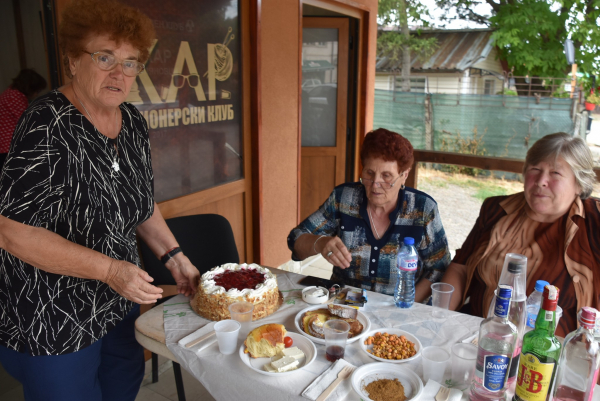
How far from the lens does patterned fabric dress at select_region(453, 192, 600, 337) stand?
171cm

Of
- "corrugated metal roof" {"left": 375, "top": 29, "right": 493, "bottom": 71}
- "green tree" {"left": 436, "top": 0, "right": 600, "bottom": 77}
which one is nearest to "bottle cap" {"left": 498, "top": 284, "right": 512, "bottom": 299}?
"green tree" {"left": 436, "top": 0, "right": 600, "bottom": 77}

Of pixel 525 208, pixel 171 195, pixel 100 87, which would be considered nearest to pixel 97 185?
pixel 100 87

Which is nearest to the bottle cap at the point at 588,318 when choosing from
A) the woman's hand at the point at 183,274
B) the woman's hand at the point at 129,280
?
the woman's hand at the point at 129,280

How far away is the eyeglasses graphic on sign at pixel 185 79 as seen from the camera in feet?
9.34

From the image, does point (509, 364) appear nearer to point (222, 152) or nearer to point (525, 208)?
point (525, 208)

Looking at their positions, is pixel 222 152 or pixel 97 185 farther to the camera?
pixel 222 152

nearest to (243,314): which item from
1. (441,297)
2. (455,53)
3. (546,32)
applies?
(441,297)

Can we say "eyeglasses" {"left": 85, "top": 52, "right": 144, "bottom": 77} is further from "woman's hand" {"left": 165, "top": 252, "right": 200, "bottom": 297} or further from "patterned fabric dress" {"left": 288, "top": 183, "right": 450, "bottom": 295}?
"patterned fabric dress" {"left": 288, "top": 183, "right": 450, "bottom": 295}

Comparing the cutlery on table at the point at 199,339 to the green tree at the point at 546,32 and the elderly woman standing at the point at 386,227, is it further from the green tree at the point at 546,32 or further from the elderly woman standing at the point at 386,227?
the green tree at the point at 546,32

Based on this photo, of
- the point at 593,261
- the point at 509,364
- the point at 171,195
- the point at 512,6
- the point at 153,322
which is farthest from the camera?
the point at 512,6

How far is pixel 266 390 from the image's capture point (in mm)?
1240

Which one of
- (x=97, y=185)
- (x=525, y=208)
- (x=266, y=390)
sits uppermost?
(x=97, y=185)

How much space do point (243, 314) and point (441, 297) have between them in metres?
0.75

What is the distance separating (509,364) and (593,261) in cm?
87
